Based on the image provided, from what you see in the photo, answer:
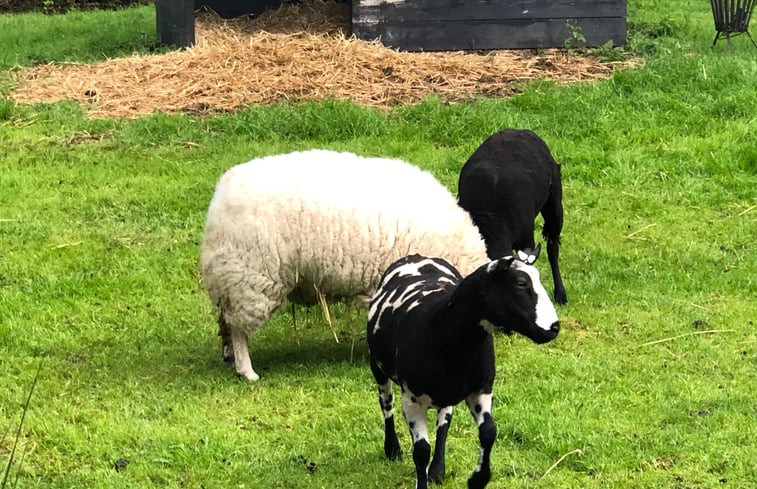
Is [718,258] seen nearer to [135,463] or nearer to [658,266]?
[658,266]

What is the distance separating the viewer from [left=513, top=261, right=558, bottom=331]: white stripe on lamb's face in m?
3.97

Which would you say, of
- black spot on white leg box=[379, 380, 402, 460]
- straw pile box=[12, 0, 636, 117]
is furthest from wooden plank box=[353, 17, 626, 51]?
black spot on white leg box=[379, 380, 402, 460]

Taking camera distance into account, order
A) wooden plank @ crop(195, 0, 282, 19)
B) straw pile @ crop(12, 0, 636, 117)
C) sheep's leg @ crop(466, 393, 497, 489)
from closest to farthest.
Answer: sheep's leg @ crop(466, 393, 497, 489) → straw pile @ crop(12, 0, 636, 117) → wooden plank @ crop(195, 0, 282, 19)

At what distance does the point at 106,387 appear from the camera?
597 cm

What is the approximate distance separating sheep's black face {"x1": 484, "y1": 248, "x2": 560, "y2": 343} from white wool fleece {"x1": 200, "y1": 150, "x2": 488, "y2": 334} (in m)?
2.06

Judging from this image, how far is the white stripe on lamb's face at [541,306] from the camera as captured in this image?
3.97 metres

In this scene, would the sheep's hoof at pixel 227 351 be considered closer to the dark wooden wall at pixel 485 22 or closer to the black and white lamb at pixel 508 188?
the black and white lamb at pixel 508 188

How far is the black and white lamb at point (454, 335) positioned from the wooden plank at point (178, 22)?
8862 millimetres

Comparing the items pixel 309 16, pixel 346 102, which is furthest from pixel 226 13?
pixel 346 102

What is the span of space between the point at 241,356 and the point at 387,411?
149cm

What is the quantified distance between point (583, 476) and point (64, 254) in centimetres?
464

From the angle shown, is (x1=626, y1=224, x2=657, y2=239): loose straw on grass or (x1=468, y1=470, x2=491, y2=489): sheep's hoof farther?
(x1=626, y1=224, x2=657, y2=239): loose straw on grass

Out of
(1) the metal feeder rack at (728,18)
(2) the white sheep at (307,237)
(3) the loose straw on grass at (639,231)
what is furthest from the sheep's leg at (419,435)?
(1) the metal feeder rack at (728,18)

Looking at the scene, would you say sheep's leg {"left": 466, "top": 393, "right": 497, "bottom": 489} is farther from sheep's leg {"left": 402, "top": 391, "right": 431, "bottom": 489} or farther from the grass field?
the grass field
